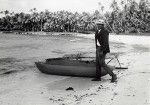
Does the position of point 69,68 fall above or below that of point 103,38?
below

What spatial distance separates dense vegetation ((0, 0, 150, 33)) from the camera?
276 feet

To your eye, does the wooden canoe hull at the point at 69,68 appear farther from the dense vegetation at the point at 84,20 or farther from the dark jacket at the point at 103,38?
the dense vegetation at the point at 84,20

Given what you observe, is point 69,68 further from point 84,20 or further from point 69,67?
point 84,20

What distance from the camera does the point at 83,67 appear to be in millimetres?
10875

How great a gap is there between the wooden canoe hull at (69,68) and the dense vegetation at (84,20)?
7197cm

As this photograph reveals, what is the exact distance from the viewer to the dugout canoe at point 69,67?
10814 mm

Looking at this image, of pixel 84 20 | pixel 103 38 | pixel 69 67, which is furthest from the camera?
pixel 84 20

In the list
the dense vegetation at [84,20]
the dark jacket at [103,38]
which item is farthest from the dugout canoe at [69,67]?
the dense vegetation at [84,20]

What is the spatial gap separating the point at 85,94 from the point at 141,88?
5.74ft

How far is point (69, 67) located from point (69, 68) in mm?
46

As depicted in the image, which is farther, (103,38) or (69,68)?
(69,68)

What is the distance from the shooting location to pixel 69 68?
11305 mm

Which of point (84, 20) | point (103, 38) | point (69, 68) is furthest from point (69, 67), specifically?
point (84, 20)

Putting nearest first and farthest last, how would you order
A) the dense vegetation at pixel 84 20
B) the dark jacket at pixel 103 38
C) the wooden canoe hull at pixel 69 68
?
the dark jacket at pixel 103 38 → the wooden canoe hull at pixel 69 68 → the dense vegetation at pixel 84 20
